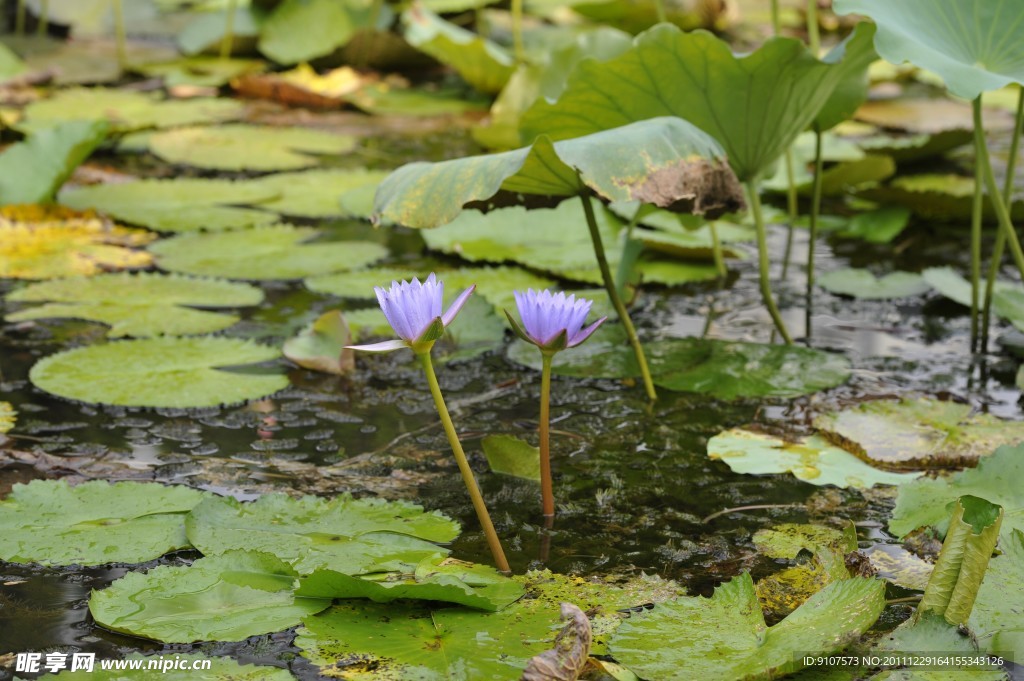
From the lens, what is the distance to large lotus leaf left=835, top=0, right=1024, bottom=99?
156 centimetres

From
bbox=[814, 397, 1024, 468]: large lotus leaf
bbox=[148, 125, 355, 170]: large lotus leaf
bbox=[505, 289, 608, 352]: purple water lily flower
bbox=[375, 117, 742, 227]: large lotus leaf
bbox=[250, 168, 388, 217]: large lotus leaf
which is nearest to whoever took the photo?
bbox=[505, 289, 608, 352]: purple water lily flower

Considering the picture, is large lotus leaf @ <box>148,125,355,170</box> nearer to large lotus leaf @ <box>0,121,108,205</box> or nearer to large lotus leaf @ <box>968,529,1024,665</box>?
large lotus leaf @ <box>0,121,108,205</box>

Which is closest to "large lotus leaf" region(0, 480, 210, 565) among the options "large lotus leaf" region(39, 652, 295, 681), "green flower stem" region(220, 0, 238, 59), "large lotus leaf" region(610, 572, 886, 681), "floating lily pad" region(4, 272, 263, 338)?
"large lotus leaf" region(39, 652, 295, 681)

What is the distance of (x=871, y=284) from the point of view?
102 inches

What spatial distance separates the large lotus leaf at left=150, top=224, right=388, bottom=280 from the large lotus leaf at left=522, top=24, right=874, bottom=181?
835mm

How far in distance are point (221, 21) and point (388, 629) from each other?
4.91 meters

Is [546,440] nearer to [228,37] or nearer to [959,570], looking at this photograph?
[959,570]

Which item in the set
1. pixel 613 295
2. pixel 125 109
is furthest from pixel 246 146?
pixel 613 295

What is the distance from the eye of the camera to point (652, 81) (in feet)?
6.33

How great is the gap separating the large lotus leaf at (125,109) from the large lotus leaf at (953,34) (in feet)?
9.59

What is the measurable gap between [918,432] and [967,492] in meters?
0.32

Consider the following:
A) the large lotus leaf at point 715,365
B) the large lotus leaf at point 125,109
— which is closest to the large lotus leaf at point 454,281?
the large lotus leaf at point 715,365

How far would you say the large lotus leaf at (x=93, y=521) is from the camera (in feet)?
4.35

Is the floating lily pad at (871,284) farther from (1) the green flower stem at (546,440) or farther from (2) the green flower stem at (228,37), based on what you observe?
(2) the green flower stem at (228,37)
